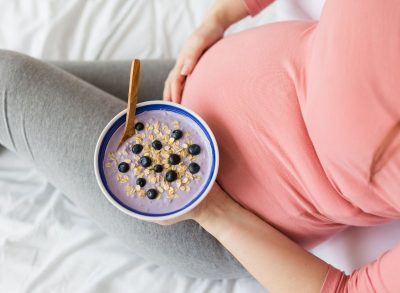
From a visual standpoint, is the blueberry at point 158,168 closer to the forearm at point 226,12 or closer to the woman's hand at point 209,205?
the woman's hand at point 209,205

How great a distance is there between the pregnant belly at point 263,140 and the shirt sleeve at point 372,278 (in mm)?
83

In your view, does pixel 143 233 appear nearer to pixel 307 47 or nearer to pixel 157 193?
pixel 157 193

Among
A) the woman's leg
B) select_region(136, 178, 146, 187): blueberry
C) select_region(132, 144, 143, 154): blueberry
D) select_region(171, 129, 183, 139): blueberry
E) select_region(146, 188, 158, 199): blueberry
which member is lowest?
the woman's leg

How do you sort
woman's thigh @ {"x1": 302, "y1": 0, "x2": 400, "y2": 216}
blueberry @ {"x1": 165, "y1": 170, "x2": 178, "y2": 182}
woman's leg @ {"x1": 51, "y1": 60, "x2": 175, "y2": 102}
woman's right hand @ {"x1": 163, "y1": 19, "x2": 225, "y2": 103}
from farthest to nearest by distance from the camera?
woman's leg @ {"x1": 51, "y1": 60, "x2": 175, "y2": 102} < woman's right hand @ {"x1": 163, "y1": 19, "x2": 225, "y2": 103} < blueberry @ {"x1": 165, "y1": 170, "x2": 178, "y2": 182} < woman's thigh @ {"x1": 302, "y1": 0, "x2": 400, "y2": 216}

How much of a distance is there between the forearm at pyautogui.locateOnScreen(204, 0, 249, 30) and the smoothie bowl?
263mm

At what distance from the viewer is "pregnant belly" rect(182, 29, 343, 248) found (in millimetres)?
580

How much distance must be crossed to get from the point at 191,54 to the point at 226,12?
12 cm

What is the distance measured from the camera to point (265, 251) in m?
0.60

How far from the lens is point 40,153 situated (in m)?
0.70

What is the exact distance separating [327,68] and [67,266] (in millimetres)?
593

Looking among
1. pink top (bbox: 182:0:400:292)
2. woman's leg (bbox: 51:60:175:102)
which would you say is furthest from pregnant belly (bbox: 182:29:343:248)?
woman's leg (bbox: 51:60:175:102)

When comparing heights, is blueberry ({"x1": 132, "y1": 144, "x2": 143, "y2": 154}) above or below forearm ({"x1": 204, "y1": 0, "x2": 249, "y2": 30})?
below

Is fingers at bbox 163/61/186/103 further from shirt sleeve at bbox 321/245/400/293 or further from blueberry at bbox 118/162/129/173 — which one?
shirt sleeve at bbox 321/245/400/293

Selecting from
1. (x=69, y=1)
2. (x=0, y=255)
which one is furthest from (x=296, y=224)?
(x=69, y=1)
